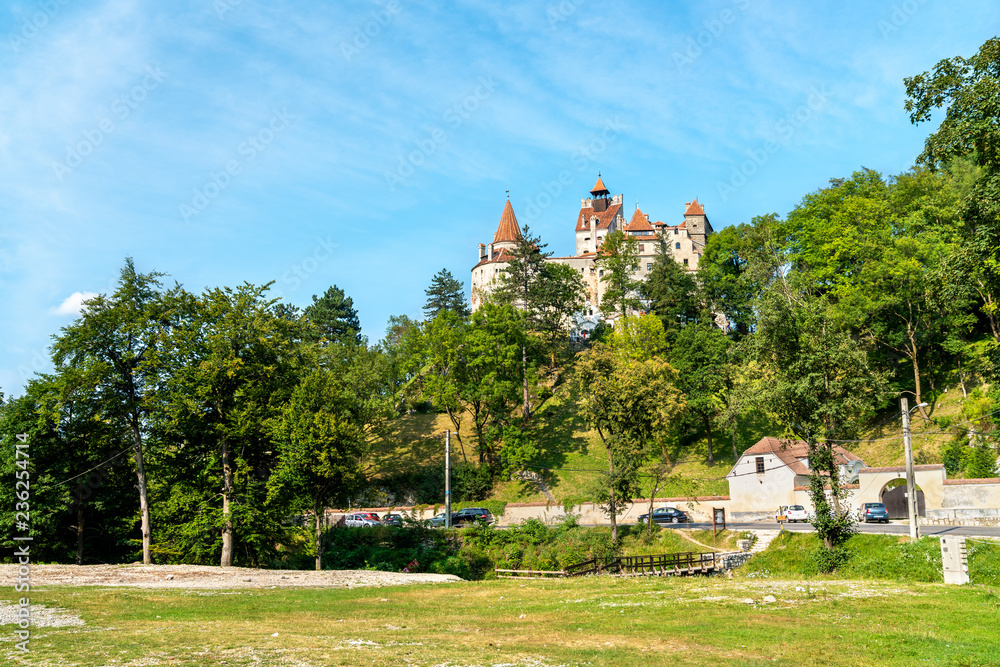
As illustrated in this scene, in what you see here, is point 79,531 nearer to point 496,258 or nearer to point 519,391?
point 519,391

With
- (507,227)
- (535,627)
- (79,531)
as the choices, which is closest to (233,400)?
(79,531)

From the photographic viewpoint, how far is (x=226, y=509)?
3512 centimetres

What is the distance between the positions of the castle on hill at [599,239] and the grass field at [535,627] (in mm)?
88387

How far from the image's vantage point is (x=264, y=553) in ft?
117

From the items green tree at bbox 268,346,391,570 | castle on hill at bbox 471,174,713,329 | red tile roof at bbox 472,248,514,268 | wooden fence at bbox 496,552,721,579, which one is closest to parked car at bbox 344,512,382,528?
green tree at bbox 268,346,391,570

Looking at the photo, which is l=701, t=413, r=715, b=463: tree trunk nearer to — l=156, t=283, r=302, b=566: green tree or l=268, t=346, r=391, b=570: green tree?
l=268, t=346, r=391, b=570: green tree

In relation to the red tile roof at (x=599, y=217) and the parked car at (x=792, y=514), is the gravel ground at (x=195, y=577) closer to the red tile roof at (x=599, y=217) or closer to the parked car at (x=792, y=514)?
the parked car at (x=792, y=514)

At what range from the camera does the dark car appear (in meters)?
49.8

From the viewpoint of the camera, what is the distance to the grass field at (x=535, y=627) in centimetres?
1255

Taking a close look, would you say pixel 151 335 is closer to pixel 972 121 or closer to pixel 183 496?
pixel 183 496

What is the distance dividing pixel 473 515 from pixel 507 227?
282 feet

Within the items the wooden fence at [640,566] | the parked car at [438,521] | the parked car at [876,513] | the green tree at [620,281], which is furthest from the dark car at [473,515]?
the green tree at [620,281]

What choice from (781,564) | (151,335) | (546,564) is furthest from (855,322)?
(151,335)

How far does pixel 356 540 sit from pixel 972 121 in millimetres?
38462
